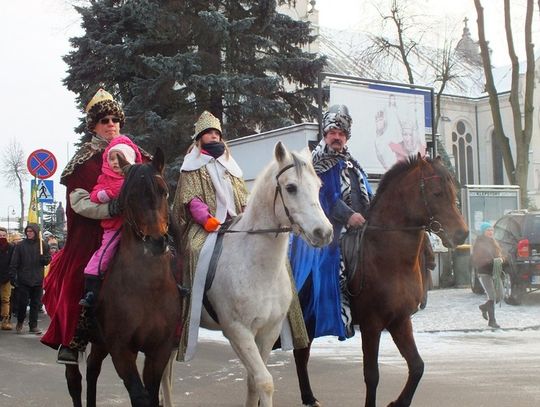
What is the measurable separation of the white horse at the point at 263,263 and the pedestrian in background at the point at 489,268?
886 cm

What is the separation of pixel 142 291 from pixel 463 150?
163 ft

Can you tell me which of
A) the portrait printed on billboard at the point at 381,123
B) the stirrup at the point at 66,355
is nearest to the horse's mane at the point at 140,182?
the stirrup at the point at 66,355

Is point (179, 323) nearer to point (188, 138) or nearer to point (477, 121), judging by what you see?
point (188, 138)

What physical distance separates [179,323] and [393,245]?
1.92m

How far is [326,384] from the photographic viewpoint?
7.99m

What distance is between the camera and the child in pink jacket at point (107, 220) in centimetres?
512

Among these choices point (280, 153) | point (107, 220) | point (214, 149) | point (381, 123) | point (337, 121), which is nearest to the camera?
point (280, 153)

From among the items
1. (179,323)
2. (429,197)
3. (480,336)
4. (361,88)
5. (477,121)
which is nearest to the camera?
(179,323)

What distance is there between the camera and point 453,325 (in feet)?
44.3

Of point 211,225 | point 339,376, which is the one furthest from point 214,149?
point 339,376

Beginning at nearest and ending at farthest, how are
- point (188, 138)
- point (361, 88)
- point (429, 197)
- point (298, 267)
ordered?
point (429, 197), point (298, 267), point (361, 88), point (188, 138)

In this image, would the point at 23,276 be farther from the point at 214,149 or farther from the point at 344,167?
the point at 344,167

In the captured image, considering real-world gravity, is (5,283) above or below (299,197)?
below

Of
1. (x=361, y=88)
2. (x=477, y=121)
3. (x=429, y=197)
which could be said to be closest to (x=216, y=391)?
(x=429, y=197)
